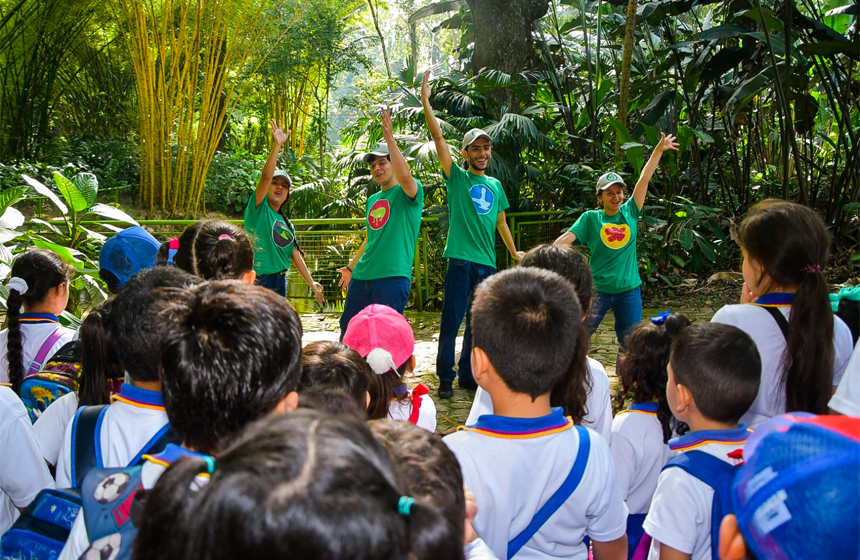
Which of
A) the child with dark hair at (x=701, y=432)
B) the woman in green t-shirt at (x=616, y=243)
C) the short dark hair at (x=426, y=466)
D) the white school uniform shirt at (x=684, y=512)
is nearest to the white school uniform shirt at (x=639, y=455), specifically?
the child with dark hair at (x=701, y=432)

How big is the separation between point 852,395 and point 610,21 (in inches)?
395

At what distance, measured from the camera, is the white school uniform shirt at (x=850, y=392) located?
1.36 meters

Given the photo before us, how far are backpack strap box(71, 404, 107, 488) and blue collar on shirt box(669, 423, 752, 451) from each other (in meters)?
1.32

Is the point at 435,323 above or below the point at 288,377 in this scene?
below

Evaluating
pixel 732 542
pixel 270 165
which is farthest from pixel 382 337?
pixel 270 165

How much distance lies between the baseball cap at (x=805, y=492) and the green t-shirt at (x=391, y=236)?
330 cm

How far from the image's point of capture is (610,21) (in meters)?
10.3

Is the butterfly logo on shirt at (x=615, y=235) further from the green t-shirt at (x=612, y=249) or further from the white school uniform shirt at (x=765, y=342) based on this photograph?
the white school uniform shirt at (x=765, y=342)

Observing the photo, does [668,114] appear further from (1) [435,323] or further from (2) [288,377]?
(2) [288,377]

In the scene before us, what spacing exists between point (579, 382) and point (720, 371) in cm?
35

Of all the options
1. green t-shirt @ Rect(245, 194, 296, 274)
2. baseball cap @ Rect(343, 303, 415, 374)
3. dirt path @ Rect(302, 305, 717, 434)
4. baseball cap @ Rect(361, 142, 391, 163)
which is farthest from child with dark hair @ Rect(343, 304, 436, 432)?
green t-shirt @ Rect(245, 194, 296, 274)

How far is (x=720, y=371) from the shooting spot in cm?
168

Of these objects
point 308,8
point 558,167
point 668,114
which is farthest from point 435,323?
point 308,8

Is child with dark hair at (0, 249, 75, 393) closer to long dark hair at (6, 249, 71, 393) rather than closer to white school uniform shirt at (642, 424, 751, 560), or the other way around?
long dark hair at (6, 249, 71, 393)
